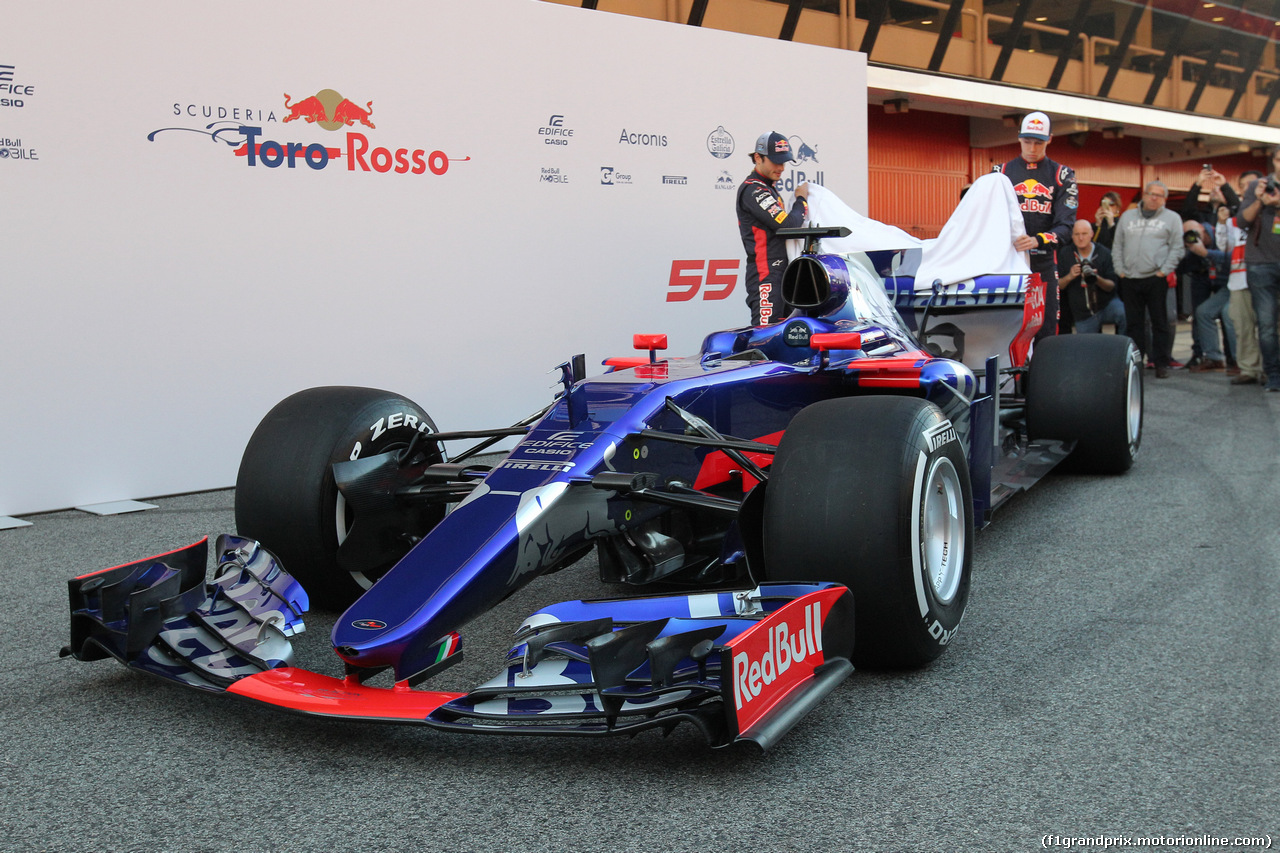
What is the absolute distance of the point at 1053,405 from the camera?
5297mm

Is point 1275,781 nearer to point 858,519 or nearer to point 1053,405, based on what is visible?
point 858,519

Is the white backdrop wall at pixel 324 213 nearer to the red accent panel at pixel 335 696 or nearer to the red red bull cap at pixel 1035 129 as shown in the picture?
the red red bull cap at pixel 1035 129

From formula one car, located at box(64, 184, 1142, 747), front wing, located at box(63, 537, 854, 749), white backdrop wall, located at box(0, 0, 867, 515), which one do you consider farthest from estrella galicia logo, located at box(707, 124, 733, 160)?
front wing, located at box(63, 537, 854, 749)

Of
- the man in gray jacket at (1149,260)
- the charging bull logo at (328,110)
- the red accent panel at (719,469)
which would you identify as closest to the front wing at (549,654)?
the red accent panel at (719,469)

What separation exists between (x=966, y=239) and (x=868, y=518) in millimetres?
3341

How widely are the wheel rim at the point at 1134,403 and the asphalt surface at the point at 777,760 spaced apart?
2.03 m

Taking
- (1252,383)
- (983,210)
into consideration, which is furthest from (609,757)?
(1252,383)

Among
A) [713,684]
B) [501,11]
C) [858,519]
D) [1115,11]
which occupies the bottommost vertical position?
[713,684]

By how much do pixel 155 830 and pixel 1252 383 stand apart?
9.34m

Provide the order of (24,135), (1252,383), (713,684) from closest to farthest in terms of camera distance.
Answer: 1. (713,684)
2. (24,135)
3. (1252,383)

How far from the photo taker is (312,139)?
6.16m

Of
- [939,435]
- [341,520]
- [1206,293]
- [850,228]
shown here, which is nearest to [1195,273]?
[1206,293]

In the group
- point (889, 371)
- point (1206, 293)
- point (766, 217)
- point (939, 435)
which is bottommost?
point (939, 435)

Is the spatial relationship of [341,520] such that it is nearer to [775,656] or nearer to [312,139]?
[775,656]
